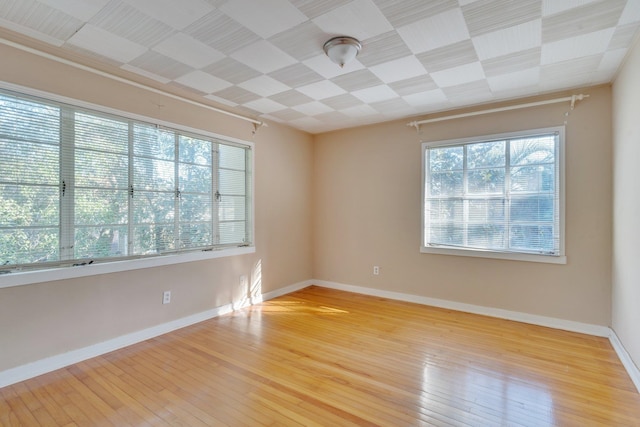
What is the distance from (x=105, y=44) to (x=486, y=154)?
3.98 metres

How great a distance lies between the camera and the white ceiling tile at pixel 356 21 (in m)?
1.95

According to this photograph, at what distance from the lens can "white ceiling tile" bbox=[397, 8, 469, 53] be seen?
6.78 ft

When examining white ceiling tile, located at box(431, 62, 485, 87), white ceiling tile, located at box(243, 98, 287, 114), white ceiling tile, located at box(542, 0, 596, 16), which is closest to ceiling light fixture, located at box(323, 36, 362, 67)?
white ceiling tile, located at box(431, 62, 485, 87)

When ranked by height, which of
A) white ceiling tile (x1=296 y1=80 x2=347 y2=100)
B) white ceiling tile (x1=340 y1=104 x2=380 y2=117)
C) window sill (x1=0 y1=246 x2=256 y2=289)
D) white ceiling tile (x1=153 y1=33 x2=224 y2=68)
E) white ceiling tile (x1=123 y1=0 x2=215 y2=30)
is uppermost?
white ceiling tile (x1=340 y1=104 x2=380 y2=117)

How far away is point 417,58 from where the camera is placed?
262 centimetres

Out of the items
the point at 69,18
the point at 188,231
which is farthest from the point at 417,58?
the point at 188,231

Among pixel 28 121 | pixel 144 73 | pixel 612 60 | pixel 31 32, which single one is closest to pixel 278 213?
pixel 144 73

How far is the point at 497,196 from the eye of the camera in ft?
12.0

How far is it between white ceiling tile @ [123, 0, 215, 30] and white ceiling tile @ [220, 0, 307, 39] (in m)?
0.14

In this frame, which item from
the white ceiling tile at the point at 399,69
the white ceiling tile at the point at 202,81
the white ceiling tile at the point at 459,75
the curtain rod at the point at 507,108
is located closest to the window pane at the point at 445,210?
the curtain rod at the point at 507,108

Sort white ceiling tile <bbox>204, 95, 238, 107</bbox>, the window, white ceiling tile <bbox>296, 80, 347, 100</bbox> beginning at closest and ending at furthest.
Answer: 1. white ceiling tile <bbox>296, 80, 347, 100</bbox>
2. the window
3. white ceiling tile <bbox>204, 95, 238, 107</bbox>

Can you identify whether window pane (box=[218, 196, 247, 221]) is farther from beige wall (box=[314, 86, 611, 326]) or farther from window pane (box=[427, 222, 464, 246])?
window pane (box=[427, 222, 464, 246])

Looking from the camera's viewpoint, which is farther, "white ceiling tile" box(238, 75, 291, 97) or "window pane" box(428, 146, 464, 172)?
"window pane" box(428, 146, 464, 172)

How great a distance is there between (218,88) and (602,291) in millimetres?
4468
